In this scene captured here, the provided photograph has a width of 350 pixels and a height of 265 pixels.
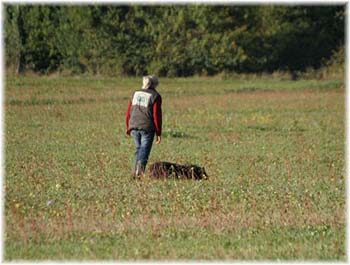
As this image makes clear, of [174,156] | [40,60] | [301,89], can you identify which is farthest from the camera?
[40,60]

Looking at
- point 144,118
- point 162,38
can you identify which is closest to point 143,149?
point 144,118

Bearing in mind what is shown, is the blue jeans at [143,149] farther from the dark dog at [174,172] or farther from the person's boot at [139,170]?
the dark dog at [174,172]

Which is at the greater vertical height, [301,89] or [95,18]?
[95,18]

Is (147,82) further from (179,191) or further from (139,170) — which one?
(179,191)

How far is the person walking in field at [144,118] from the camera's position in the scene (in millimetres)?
13148

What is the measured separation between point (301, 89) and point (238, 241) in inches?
1363

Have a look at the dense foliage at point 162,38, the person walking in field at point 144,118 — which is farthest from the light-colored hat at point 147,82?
the dense foliage at point 162,38

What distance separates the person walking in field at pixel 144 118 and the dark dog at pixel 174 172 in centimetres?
23

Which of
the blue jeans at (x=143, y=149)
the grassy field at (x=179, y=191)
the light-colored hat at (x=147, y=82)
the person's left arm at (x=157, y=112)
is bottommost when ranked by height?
the grassy field at (x=179, y=191)

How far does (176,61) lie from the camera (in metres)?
55.7

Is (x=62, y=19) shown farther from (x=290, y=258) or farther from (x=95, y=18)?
(x=290, y=258)

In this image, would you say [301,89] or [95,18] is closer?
[301,89]

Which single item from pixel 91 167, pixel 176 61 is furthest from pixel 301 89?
pixel 91 167

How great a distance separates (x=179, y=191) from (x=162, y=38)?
147 ft
